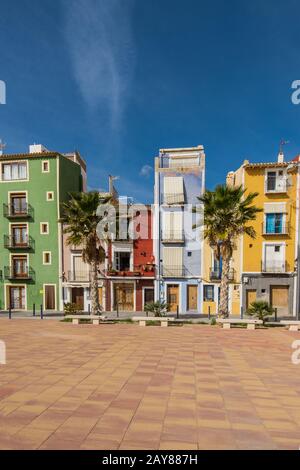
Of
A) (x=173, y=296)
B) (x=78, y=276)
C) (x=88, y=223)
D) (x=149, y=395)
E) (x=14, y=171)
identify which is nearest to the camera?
(x=149, y=395)

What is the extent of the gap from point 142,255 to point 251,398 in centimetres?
1817

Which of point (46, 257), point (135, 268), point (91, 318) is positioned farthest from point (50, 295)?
point (91, 318)

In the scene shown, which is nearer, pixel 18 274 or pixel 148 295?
pixel 148 295

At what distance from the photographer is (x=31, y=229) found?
79.8 ft

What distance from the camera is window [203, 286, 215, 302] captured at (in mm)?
22438

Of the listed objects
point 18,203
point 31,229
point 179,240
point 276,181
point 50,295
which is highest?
point 276,181

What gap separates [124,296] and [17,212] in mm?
13232

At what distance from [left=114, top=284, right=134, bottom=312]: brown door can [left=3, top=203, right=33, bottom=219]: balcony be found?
36.0ft

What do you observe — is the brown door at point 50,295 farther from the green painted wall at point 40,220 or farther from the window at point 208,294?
the window at point 208,294

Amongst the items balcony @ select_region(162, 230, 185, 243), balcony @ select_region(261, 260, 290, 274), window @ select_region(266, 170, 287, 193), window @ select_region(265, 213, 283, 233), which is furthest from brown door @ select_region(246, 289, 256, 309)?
window @ select_region(266, 170, 287, 193)

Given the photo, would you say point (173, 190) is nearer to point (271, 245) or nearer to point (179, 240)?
point (179, 240)

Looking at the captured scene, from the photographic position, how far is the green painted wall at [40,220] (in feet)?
78.5

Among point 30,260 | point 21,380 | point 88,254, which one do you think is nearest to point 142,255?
point 88,254

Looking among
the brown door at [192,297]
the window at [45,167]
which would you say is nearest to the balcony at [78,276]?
the brown door at [192,297]
